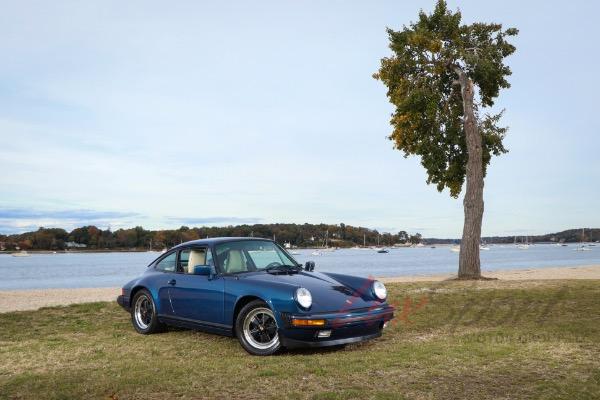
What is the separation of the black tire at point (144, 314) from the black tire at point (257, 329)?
196 centimetres

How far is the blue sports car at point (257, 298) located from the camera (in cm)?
693

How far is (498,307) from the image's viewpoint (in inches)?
444

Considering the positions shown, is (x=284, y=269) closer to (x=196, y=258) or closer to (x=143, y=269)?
(x=196, y=258)

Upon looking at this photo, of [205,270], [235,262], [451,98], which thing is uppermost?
[451,98]

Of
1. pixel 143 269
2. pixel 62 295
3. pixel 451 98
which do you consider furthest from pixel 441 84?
pixel 143 269

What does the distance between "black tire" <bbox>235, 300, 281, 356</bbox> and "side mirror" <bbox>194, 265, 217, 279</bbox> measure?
2.53 feet

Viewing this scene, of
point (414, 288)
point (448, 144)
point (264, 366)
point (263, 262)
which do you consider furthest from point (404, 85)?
point (264, 366)

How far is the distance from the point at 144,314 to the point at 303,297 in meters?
3.40

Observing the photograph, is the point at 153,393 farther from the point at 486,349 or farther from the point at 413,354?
the point at 486,349

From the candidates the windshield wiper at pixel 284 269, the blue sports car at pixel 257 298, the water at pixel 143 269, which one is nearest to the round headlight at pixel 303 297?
the blue sports car at pixel 257 298

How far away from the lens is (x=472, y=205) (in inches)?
779

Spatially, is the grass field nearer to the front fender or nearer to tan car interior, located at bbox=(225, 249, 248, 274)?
the front fender

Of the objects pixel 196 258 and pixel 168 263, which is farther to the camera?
pixel 168 263

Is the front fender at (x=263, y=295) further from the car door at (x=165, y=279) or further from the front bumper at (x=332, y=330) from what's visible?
the car door at (x=165, y=279)
